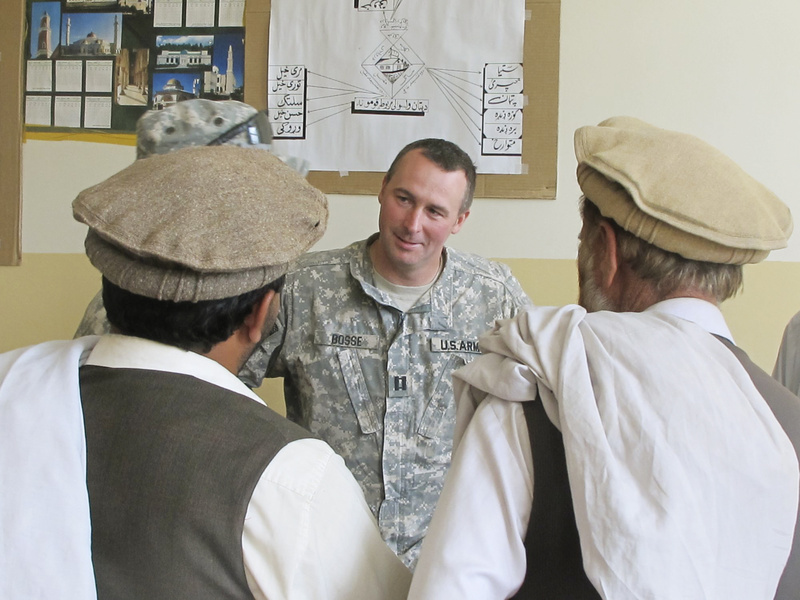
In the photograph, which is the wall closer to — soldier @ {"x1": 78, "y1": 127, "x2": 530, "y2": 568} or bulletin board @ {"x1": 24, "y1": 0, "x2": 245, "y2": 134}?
soldier @ {"x1": 78, "y1": 127, "x2": 530, "y2": 568}

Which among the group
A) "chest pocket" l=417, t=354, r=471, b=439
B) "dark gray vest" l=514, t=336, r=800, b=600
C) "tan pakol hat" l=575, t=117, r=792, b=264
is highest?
"tan pakol hat" l=575, t=117, r=792, b=264

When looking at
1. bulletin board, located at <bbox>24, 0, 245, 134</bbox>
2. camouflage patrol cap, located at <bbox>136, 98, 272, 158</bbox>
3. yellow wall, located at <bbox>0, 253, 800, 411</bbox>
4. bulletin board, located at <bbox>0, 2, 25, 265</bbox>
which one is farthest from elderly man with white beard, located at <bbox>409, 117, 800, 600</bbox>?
bulletin board, located at <bbox>0, 2, 25, 265</bbox>

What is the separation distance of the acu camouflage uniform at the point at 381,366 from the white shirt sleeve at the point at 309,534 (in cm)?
92

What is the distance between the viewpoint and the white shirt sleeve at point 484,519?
0.77 meters

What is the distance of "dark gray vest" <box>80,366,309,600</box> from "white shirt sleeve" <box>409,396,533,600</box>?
0.21 metres

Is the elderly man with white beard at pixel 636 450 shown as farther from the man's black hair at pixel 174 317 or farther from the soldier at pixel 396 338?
the soldier at pixel 396 338

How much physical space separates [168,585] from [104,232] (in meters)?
0.40

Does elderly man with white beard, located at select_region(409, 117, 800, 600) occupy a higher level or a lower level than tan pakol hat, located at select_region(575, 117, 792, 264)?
lower

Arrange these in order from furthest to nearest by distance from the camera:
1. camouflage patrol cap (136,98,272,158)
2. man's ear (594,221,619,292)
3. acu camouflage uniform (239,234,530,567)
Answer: acu camouflage uniform (239,234,530,567), camouflage patrol cap (136,98,272,158), man's ear (594,221,619,292)

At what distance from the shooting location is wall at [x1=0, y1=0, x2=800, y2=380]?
235cm

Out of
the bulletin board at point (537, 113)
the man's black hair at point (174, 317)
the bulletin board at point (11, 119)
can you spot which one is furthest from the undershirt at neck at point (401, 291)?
the bulletin board at point (11, 119)

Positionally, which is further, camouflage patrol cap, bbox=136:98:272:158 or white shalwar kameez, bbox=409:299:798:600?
camouflage patrol cap, bbox=136:98:272:158

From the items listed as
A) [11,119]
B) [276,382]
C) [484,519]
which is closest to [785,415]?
[484,519]

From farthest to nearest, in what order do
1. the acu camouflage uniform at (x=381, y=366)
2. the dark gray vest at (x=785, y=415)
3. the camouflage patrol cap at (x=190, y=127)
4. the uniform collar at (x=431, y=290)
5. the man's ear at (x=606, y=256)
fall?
the uniform collar at (x=431, y=290)
the acu camouflage uniform at (x=381, y=366)
the camouflage patrol cap at (x=190, y=127)
the man's ear at (x=606, y=256)
the dark gray vest at (x=785, y=415)
